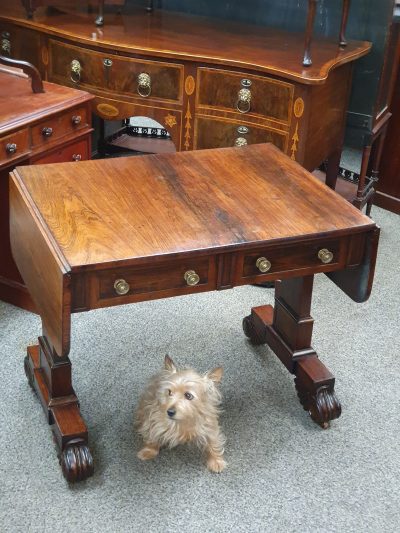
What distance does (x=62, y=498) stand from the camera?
2191mm

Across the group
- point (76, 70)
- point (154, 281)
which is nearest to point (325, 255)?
point (154, 281)

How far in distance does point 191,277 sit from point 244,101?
49.3 inches

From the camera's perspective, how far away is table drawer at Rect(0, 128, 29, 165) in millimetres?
2640

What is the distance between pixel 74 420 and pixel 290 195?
35.4 inches

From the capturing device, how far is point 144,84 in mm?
3199

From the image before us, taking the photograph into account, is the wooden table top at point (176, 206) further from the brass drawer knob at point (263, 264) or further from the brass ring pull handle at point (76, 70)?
the brass ring pull handle at point (76, 70)

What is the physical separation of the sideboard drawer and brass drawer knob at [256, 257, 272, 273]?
107 centimetres

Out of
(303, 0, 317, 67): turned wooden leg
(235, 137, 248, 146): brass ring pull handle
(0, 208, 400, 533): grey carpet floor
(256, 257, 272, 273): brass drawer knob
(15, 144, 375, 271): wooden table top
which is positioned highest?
(303, 0, 317, 67): turned wooden leg

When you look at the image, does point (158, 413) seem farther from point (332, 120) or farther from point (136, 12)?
point (136, 12)

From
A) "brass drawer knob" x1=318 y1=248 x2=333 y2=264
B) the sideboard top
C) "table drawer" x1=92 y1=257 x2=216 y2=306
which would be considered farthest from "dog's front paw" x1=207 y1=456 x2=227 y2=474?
the sideboard top

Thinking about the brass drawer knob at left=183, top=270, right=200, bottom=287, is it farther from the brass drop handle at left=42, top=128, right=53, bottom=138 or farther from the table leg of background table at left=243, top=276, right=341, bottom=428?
the brass drop handle at left=42, top=128, right=53, bottom=138

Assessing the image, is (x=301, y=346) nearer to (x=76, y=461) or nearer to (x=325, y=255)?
(x=325, y=255)

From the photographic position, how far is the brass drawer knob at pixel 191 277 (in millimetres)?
2039

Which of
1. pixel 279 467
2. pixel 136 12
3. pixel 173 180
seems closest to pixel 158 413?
pixel 279 467
